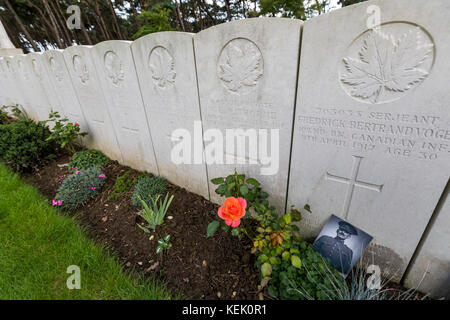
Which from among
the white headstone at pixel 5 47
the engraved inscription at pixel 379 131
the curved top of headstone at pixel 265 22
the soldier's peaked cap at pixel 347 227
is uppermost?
the white headstone at pixel 5 47

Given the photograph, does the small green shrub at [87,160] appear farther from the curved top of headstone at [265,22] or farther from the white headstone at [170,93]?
the curved top of headstone at [265,22]

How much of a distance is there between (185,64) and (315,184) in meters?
1.75

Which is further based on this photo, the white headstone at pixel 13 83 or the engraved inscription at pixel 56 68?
the white headstone at pixel 13 83

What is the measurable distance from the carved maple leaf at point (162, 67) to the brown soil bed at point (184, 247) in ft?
4.86

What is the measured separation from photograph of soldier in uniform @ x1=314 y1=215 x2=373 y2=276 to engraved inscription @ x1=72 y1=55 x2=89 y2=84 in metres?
3.97

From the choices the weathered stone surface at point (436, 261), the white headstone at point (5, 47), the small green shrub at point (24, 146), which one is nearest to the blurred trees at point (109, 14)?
the white headstone at point (5, 47)

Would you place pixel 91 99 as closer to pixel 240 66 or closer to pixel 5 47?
pixel 240 66

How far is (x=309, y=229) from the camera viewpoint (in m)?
1.93

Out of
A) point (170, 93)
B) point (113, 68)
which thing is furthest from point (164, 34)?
point (113, 68)

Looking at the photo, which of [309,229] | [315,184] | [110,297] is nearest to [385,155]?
[315,184]

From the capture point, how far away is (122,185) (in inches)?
117

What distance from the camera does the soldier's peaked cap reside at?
1.64m

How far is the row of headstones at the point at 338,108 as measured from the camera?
1.15 meters

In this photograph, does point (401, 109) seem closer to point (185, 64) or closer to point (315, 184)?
point (315, 184)
